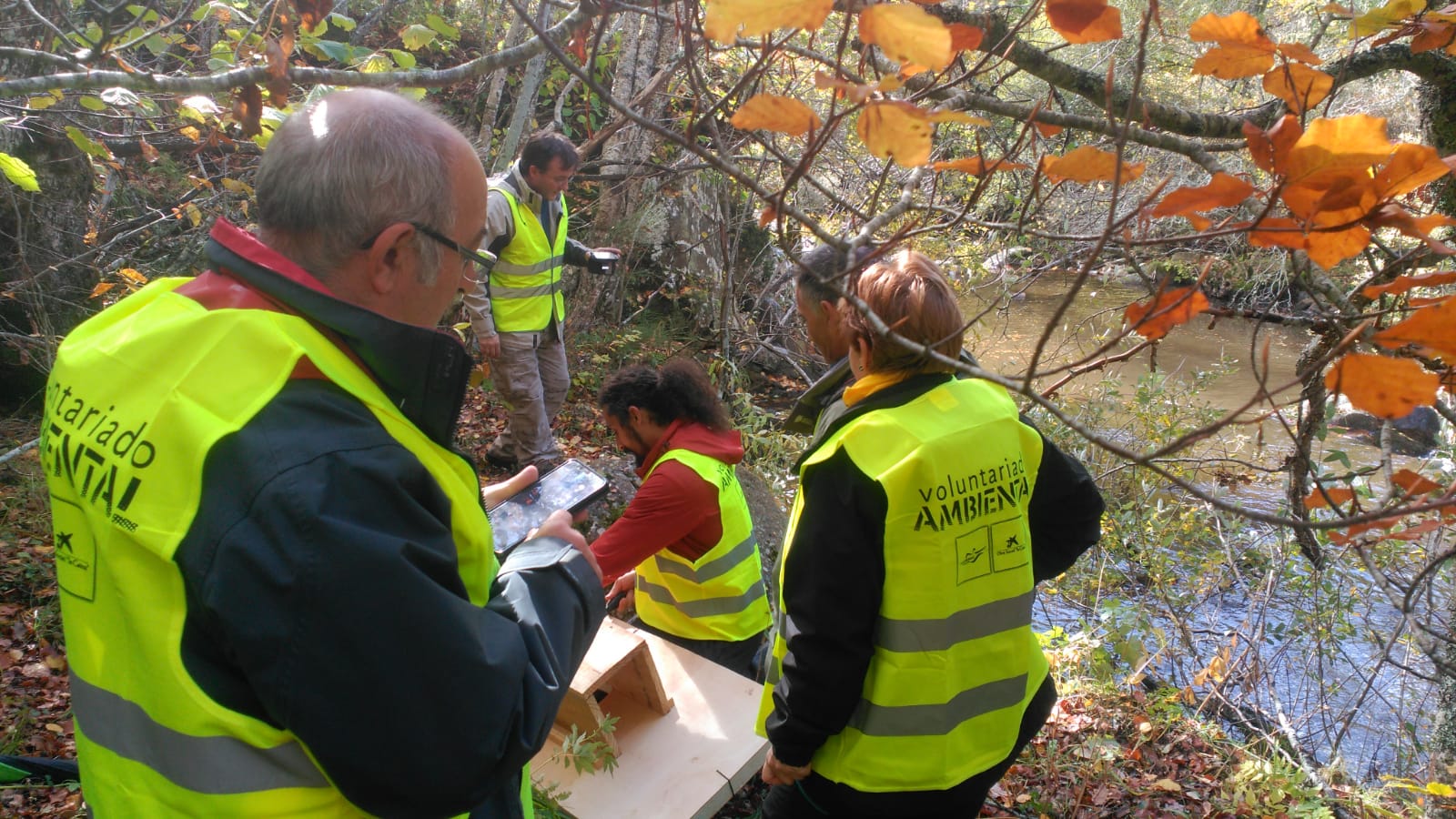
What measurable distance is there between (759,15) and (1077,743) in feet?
11.5

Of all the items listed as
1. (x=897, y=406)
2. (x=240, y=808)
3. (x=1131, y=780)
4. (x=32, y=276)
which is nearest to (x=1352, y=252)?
(x=897, y=406)

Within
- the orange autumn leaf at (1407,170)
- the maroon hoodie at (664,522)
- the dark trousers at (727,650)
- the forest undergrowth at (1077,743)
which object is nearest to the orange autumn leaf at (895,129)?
the orange autumn leaf at (1407,170)

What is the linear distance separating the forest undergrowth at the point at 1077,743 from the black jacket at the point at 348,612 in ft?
6.63

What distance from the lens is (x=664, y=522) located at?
2.66 m

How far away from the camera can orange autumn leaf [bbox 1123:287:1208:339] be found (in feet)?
3.42

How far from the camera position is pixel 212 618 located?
36.9 inches

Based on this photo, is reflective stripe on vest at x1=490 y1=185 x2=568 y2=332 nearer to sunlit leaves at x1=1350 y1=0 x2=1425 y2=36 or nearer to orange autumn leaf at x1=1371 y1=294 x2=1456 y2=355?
sunlit leaves at x1=1350 y1=0 x2=1425 y2=36

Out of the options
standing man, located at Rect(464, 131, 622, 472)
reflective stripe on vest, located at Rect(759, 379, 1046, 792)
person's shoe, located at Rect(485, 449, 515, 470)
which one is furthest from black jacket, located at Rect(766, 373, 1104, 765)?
person's shoe, located at Rect(485, 449, 515, 470)

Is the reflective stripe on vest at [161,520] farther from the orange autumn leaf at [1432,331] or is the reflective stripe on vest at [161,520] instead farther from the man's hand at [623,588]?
the man's hand at [623,588]

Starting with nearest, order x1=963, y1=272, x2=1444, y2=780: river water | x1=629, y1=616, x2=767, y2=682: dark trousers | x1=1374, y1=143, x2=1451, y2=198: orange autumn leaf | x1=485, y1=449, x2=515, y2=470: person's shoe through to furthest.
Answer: x1=1374, y1=143, x2=1451, y2=198: orange autumn leaf
x1=629, y1=616, x2=767, y2=682: dark trousers
x1=963, y1=272, x2=1444, y2=780: river water
x1=485, y1=449, x2=515, y2=470: person's shoe

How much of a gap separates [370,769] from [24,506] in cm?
438

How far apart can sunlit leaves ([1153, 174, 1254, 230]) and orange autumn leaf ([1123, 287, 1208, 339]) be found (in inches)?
4.2

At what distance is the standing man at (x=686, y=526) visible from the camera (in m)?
2.66

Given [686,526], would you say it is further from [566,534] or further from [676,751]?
[566,534]
